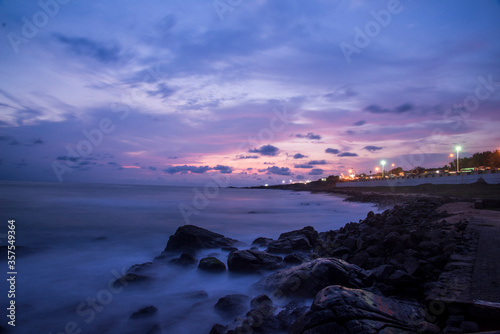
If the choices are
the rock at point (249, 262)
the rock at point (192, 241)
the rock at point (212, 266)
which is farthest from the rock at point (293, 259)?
the rock at point (192, 241)

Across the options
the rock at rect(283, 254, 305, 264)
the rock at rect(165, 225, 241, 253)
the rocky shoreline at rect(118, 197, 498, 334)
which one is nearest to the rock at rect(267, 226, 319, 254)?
the rocky shoreline at rect(118, 197, 498, 334)

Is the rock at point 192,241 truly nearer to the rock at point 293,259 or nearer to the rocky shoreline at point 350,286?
the rocky shoreline at point 350,286

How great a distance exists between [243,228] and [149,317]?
12.4 metres

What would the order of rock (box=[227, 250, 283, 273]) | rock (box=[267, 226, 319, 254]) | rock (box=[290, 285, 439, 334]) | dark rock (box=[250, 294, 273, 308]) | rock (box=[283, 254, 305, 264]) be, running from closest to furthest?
rock (box=[290, 285, 439, 334]) < dark rock (box=[250, 294, 273, 308]) < rock (box=[227, 250, 283, 273]) < rock (box=[283, 254, 305, 264]) < rock (box=[267, 226, 319, 254])

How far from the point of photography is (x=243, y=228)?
17812 mm

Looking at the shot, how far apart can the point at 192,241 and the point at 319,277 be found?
19.2ft

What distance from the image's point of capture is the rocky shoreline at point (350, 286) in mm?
3307

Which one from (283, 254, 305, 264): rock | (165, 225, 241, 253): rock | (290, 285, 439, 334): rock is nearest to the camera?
(290, 285, 439, 334): rock

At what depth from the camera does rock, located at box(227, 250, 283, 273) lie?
7.69 meters

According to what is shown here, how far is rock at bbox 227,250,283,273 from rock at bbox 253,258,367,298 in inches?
67.9

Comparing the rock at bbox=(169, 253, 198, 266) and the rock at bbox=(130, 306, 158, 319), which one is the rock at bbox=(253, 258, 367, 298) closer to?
the rock at bbox=(130, 306, 158, 319)

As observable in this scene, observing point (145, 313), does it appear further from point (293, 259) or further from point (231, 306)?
point (293, 259)

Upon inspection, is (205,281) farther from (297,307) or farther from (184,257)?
(297,307)

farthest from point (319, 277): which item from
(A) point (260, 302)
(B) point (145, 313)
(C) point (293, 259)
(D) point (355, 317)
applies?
(B) point (145, 313)
